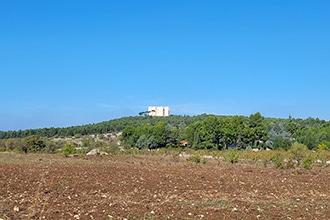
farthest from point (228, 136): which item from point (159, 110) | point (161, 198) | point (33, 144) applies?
point (159, 110)

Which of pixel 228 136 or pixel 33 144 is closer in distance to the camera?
pixel 33 144

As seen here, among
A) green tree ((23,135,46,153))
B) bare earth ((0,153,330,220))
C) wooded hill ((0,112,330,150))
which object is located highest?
wooded hill ((0,112,330,150))

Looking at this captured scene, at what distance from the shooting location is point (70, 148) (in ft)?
165

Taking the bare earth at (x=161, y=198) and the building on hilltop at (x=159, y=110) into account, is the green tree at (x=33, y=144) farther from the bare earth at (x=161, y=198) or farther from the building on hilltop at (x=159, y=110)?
the building on hilltop at (x=159, y=110)

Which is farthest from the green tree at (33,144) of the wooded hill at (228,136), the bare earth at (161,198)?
the bare earth at (161,198)

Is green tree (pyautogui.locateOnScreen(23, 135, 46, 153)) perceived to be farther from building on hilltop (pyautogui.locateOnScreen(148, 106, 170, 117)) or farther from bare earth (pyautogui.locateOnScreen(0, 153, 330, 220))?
building on hilltop (pyautogui.locateOnScreen(148, 106, 170, 117))

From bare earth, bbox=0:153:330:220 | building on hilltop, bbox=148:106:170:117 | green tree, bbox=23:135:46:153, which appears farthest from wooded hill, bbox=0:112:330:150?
building on hilltop, bbox=148:106:170:117

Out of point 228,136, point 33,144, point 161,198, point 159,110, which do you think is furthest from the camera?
point 159,110

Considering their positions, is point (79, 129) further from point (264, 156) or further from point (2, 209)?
point (2, 209)

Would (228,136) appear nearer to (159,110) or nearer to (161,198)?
(161,198)

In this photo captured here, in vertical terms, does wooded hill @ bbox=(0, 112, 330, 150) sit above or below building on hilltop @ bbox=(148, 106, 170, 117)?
below

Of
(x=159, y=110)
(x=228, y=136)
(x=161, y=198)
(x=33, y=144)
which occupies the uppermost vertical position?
(x=159, y=110)

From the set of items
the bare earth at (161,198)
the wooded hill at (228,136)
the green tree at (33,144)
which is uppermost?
the wooded hill at (228,136)

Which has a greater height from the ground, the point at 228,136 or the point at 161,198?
the point at 228,136
